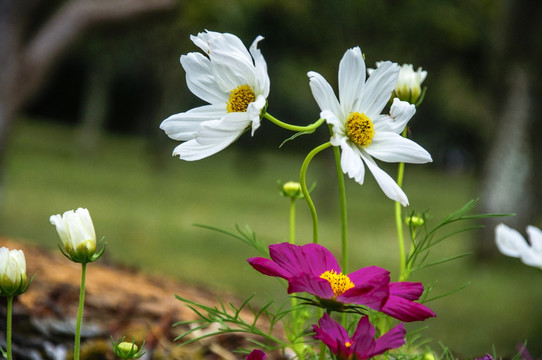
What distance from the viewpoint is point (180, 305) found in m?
2.43

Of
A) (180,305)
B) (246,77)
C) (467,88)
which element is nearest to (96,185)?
(467,88)

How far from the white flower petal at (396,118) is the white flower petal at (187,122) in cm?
23

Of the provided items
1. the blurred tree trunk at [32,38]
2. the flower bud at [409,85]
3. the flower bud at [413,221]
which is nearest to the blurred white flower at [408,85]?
the flower bud at [409,85]

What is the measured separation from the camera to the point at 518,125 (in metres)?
7.21

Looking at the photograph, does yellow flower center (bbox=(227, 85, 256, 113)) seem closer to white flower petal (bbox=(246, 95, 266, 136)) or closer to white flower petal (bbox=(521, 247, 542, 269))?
white flower petal (bbox=(246, 95, 266, 136))

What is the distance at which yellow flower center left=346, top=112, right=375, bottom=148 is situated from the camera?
2.80ft

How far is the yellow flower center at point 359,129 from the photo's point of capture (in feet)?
2.80

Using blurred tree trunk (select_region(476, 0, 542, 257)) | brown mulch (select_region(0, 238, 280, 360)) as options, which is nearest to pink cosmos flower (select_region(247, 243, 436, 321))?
brown mulch (select_region(0, 238, 280, 360))

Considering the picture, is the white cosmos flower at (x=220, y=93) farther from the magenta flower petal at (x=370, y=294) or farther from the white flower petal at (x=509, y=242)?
the white flower petal at (x=509, y=242)

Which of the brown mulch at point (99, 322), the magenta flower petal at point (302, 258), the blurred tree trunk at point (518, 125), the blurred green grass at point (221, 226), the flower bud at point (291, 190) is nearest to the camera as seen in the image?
the magenta flower petal at point (302, 258)

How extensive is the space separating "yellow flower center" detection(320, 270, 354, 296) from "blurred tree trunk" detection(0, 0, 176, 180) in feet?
16.7

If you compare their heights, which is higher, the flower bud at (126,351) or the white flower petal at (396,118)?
the white flower petal at (396,118)

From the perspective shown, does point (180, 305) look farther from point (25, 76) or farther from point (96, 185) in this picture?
point (96, 185)

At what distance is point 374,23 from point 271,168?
13909 mm
